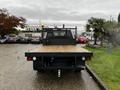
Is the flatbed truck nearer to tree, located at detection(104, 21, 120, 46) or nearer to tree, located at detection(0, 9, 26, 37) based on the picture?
tree, located at detection(104, 21, 120, 46)

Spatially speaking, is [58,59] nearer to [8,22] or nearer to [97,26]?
[97,26]

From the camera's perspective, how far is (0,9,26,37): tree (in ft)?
189

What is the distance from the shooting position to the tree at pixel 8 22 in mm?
57719

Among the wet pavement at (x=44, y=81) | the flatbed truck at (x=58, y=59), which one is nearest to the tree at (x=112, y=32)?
the wet pavement at (x=44, y=81)

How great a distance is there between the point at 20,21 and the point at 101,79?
53.7 meters

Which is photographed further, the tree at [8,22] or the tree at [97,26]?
the tree at [8,22]

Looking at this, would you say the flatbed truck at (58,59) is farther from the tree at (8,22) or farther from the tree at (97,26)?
the tree at (8,22)

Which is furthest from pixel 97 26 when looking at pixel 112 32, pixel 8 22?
pixel 8 22

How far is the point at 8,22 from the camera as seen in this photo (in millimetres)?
59094

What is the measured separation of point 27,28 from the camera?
6950 cm

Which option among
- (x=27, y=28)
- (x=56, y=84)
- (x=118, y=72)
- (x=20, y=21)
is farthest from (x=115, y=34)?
(x=27, y=28)

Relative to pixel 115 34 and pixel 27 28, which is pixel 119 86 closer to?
pixel 115 34

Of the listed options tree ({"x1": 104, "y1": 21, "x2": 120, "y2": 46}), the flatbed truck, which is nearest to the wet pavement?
the flatbed truck

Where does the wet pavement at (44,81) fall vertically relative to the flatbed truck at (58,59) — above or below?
below
